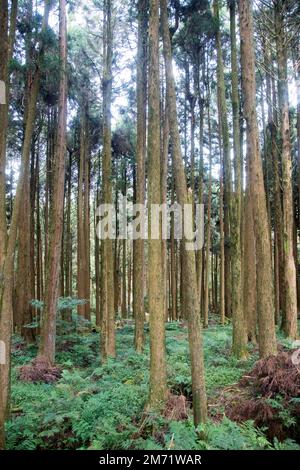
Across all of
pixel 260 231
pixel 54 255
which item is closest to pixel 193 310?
pixel 260 231

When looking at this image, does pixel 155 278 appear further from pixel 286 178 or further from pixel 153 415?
pixel 286 178

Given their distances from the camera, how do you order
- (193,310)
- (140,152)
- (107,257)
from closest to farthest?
(193,310) < (107,257) < (140,152)

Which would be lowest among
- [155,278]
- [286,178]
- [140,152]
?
[155,278]

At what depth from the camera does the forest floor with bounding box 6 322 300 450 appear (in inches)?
192

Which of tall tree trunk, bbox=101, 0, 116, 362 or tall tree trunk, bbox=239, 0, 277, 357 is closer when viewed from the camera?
tall tree trunk, bbox=239, 0, 277, 357

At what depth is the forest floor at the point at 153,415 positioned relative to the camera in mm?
4867

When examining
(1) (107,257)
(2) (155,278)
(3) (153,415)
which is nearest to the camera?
(3) (153,415)

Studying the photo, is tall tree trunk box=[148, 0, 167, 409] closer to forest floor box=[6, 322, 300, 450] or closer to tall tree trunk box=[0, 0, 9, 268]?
forest floor box=[6, 322, 300, 450]

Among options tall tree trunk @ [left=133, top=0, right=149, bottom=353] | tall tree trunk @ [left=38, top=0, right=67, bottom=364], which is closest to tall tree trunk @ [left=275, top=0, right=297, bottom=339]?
tall tree trunk @ [left=133, top=0, right=149, bottom=353]

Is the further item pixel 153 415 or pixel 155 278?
pixel 155 278

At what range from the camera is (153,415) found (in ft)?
18.2

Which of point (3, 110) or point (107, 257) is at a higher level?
point (3, 110)

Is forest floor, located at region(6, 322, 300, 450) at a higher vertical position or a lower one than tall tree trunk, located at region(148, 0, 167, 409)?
lower
